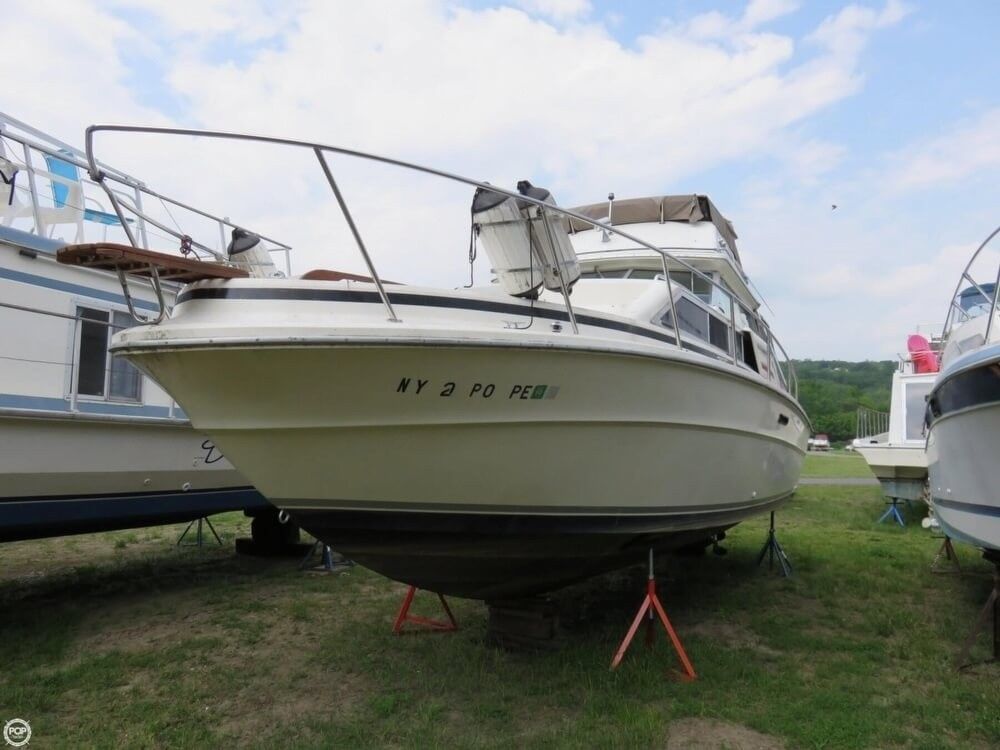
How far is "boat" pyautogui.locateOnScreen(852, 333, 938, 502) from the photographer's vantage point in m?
11.6

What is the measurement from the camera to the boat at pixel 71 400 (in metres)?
5.41

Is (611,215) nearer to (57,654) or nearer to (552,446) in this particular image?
(552,446)

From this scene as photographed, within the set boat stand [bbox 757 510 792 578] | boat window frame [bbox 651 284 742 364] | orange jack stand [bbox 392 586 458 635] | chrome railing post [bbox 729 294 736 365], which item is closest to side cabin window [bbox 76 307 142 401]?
orange jack stand [bbox 392 586 458 635]

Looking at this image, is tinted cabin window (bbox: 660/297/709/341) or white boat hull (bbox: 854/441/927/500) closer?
tinted cabin window (bbox: 660/297/709/341)

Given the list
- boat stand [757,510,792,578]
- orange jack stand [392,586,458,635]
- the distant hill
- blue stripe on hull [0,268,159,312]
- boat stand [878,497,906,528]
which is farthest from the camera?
the distant hill

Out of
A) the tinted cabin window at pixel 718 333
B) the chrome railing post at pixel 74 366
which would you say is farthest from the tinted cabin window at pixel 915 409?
the chrome railing post at pixel 74 366

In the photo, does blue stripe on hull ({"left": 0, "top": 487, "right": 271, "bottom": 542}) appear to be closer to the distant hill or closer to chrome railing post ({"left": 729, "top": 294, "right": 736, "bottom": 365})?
chrome railing post ({"left": 729, "top": 294, "right": 736, "bottom": 365})

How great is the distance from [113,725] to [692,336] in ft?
13.9

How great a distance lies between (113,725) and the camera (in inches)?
155

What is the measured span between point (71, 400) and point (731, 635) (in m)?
5.41

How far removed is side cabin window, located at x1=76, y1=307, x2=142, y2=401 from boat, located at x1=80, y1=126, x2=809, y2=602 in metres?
2.67

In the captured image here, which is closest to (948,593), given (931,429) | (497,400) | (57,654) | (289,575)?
(931,429)

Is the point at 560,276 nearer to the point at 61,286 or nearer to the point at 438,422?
the point at 438,422

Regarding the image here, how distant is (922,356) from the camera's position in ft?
40.5
